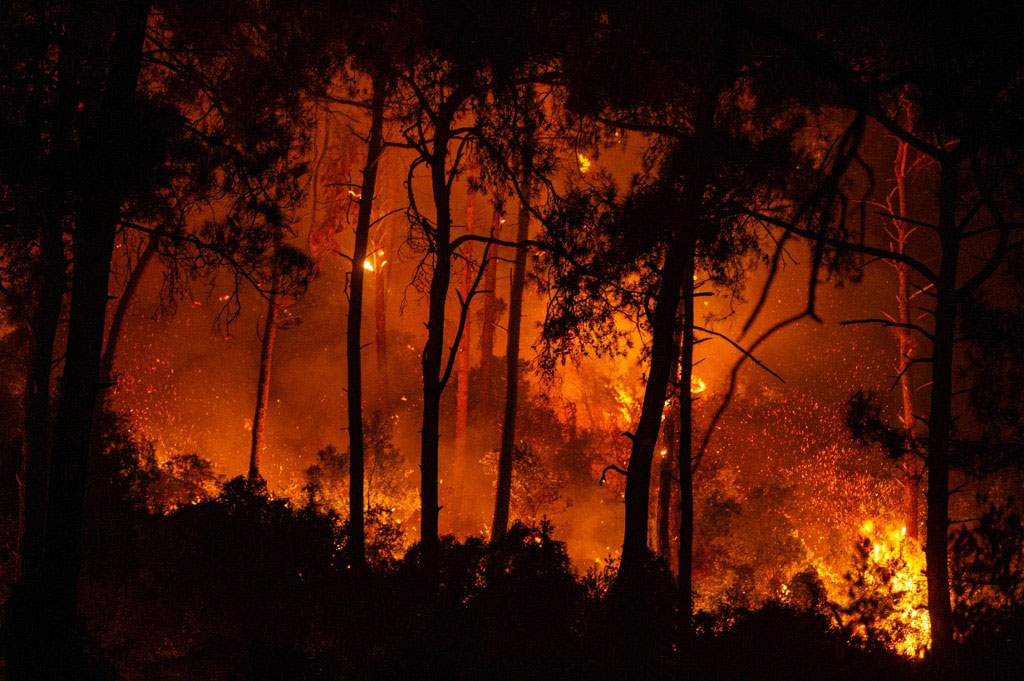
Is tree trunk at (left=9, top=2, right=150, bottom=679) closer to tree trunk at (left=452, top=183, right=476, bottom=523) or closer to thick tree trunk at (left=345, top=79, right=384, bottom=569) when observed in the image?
thick tree trunk at (left=345, top=79, right=384, bottom=569)

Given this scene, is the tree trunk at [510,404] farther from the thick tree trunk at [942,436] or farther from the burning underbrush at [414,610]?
the thick tree trunk at [942,436]

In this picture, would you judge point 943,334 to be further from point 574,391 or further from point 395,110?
point 574,391

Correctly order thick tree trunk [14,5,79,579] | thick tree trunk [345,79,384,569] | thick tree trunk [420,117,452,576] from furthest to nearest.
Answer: thick tree trunk [345,79,384,569]
thick tree trunk [420,117,452,576]
thick tree trunk [14,5,79,579]

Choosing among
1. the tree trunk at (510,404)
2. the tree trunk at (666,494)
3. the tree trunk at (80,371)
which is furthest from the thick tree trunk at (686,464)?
the tree trunk at (80,371)

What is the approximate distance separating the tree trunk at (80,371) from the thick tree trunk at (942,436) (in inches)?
391

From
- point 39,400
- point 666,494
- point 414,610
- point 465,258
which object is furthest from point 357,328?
point 666,494

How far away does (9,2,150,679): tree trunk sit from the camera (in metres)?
7.20

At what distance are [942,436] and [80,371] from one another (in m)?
10.5

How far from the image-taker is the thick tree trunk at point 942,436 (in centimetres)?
960

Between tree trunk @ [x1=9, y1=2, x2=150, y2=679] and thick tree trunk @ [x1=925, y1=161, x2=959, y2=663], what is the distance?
32.6ft

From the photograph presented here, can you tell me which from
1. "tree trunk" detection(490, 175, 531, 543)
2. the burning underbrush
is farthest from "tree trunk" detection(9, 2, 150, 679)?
"tree trunk" detection(490, 175, 531, 543)

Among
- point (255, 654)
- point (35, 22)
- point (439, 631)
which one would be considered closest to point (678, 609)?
point (439, 631)

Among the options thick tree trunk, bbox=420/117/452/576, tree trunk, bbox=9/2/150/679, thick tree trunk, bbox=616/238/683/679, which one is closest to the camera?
tree trunk, bbox=9/2/150/679

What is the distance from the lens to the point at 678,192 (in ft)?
27.6
